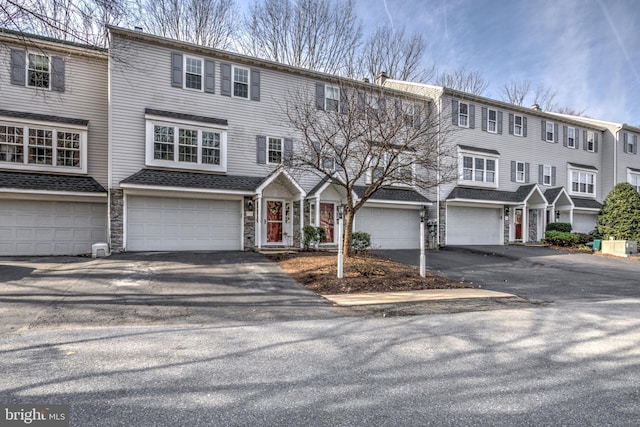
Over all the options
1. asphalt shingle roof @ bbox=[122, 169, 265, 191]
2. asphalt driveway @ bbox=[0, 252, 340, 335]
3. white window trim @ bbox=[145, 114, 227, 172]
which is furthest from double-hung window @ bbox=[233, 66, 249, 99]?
asphalt driveway @ bbox=[0, 252, 340, 335]

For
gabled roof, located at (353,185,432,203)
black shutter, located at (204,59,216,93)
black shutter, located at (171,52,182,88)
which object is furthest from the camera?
gabled roof, located at (353,185,432,203)

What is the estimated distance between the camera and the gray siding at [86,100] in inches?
545

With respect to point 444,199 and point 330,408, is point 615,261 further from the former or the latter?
point 330,408

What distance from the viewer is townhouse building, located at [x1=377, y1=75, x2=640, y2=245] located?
19.5m

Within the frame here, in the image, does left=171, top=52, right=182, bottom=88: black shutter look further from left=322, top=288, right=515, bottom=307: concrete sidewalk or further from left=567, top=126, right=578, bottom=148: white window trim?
left=567, top=126, right=578, bottom=148: white window trim

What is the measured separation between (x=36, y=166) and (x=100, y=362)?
43.0 ft

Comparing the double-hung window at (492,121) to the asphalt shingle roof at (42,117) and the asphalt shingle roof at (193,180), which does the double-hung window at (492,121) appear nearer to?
the asphalt shingle roof at (193,180)

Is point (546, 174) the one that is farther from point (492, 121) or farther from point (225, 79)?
point (225, 79)

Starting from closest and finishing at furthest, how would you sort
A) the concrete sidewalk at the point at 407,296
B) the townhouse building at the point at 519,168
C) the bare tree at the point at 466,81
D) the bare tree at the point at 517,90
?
the concrete sidewalk at the point at 407,296, the townhouse building at the point at 519,168, the bare tree at the point at 466,81, the bare tree at the point at 517,90

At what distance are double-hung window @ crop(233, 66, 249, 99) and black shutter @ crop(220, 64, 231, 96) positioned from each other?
222 millimetres

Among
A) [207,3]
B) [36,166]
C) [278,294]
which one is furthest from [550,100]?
[36,166]

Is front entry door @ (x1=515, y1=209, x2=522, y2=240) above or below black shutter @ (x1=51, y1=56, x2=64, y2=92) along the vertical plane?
below

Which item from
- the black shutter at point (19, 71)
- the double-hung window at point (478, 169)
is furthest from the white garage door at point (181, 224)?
the double-hung window at point (478, 169)

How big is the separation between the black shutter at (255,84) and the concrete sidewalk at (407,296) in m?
11.0
